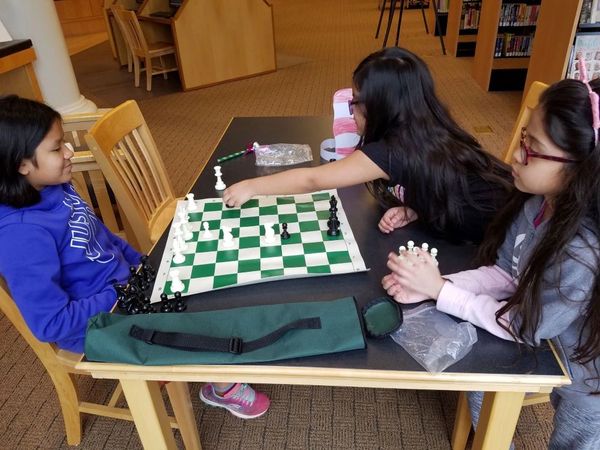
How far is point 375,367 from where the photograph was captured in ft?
2.54

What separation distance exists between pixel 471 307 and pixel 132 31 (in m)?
5.12

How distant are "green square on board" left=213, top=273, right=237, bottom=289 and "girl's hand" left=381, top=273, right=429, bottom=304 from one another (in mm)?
323

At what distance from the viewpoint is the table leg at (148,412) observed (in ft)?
2.89

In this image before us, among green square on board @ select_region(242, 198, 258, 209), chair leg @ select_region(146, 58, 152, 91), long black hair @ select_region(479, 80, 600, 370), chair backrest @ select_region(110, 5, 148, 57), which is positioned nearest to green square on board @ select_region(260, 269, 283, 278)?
green square on board @ select_region(242, 198, 258, 209)

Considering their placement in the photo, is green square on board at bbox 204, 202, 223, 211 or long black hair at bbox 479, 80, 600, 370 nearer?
long black hair at bbox 479, 80, 600, 370

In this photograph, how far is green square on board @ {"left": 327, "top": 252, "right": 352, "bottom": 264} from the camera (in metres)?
1.05

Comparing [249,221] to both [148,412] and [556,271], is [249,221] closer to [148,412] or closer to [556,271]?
[148,412]

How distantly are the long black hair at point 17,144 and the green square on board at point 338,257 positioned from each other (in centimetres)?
74

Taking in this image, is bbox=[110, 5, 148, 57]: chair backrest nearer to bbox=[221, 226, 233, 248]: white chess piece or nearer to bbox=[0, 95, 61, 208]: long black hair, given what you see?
bbox=[0, 95, 61, 208]: long black hair

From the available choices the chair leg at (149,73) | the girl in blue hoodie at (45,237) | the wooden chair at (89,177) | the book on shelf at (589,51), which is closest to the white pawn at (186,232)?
the girl in blue hoodie at (45,237)

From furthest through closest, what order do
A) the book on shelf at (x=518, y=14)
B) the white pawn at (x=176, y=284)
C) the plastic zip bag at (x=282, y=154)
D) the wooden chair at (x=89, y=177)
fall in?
the book on shelf at (x=518, y=14), the wooden chair at (x=89, y=177), the plastic zip bag at (x=282, y=154), the white pawn at (x=176, y=284)

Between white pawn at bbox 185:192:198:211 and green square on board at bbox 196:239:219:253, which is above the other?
white pawn at bbox 185:192:198:211

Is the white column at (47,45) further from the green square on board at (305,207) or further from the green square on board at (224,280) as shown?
the green square on board at (224,280)

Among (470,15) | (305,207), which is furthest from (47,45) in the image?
(470,15)
